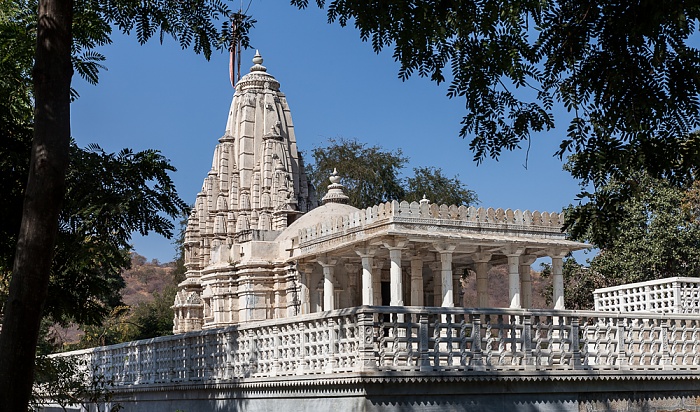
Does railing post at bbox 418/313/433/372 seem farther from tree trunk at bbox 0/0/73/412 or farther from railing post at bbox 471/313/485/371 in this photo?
tree trunk at bbox 0/0/73/412

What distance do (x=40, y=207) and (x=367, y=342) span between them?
4772mm

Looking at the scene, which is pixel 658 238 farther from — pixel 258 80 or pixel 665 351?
pixel 665 351

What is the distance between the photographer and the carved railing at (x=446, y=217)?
22891 mm

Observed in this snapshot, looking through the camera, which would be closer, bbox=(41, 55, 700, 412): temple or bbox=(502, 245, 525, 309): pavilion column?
bbox=(41, 55, 700, 412): temple

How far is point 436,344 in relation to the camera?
12.3 metres

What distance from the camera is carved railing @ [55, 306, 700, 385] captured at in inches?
479

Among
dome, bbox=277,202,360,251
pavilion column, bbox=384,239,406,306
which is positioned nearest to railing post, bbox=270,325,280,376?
pavilion column, bbox=384,239,406,306

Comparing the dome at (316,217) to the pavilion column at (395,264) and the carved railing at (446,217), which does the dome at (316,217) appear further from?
the pavilion column at (395,264)

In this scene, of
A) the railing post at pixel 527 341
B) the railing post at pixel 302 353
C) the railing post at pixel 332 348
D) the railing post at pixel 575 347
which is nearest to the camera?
the railing post at pixel 332 348

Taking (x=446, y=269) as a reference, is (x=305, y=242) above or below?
above

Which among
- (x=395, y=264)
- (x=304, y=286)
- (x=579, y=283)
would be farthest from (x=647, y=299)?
(x=579, y=283)

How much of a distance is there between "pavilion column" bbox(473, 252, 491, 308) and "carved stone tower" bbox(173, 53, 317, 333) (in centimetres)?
1097

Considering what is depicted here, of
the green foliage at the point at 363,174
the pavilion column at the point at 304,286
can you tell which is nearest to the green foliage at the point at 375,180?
the green foliage at the point at 363,174

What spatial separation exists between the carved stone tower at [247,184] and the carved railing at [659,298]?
18.4 m
